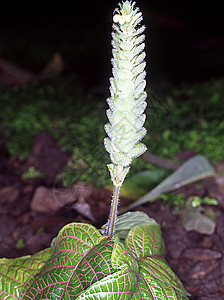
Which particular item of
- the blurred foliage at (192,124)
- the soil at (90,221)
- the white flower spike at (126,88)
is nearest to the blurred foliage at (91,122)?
the blurred foliage at (192,124)

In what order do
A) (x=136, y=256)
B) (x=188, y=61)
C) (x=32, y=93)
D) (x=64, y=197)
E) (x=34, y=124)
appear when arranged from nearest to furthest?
1. (x=136, y=256)
2. (x=64, y=197)
3. (x=34, y=124)
4. (x=32, y=93)
5. (x=188, y=61)

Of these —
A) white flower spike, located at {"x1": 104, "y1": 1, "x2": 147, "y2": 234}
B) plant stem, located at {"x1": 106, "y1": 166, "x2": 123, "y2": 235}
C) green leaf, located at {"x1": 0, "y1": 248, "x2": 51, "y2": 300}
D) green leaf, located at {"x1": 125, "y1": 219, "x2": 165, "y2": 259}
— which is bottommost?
green leaf, located at {"x1": 0, "y1": 248, "x2": 51, "y2": 300}

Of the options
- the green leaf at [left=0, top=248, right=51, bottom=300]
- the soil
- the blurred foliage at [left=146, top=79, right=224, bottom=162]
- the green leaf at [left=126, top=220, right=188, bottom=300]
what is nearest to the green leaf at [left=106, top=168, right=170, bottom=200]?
the soil

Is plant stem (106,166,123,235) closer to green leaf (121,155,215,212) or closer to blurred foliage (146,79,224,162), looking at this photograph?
green leaf (121,155,215,212)

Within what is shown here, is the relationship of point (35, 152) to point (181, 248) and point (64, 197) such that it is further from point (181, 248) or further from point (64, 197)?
point (181, 248)

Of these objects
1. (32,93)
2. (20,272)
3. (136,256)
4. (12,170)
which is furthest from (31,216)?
(32,93)
